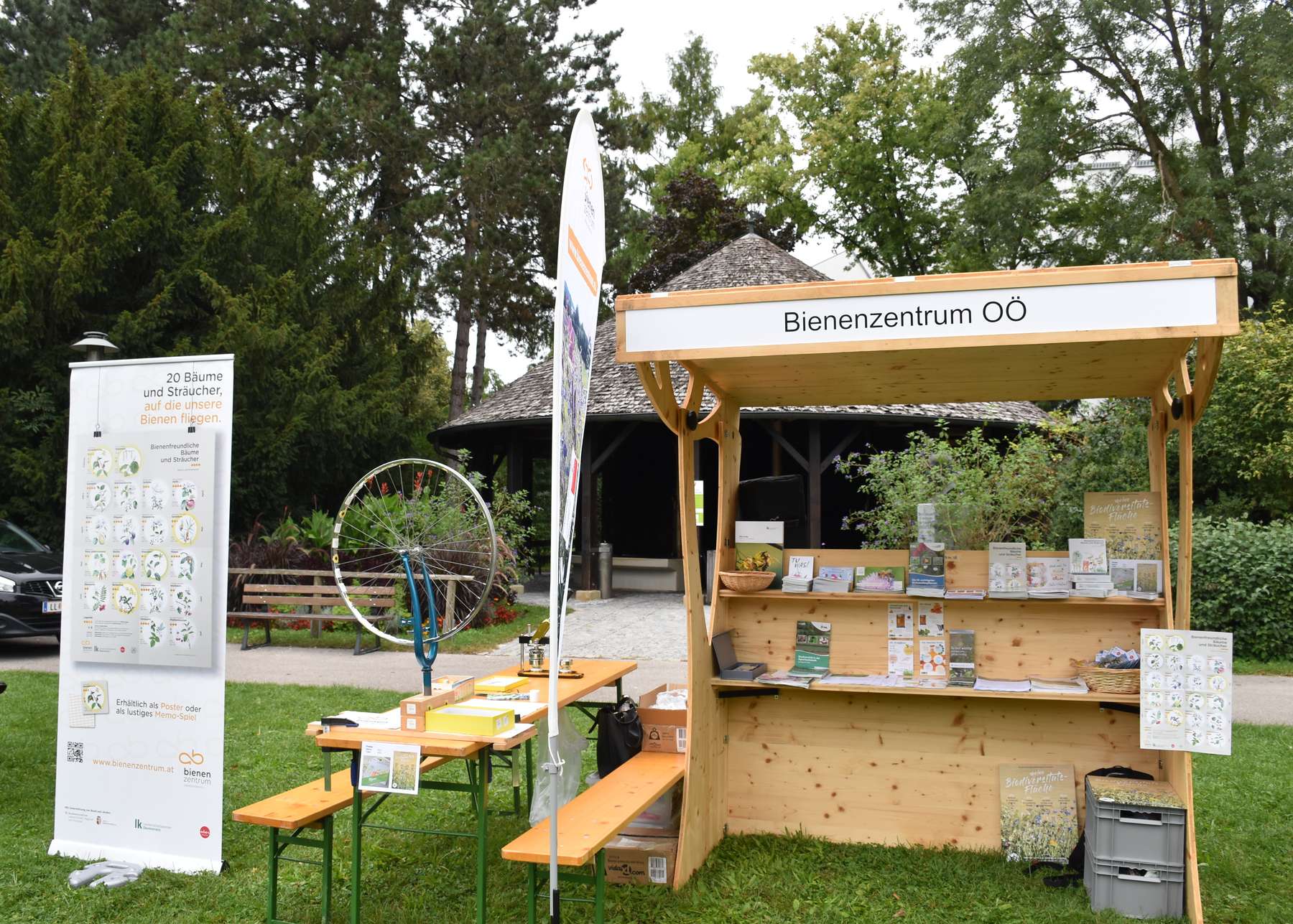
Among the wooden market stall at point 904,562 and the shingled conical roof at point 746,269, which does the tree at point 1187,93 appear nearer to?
the shingled conical roof at point 746,269

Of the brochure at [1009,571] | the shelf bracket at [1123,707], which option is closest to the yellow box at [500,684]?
the brochure at [1009,571]

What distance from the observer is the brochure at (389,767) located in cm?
376

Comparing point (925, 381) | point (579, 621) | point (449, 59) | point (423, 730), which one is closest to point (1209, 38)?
point (449, 59)

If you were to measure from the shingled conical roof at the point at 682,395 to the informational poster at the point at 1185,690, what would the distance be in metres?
9.41

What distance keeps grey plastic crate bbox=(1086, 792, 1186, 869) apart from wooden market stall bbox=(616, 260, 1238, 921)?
0.09 metres

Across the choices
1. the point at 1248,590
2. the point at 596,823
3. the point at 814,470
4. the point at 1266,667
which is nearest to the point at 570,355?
the point at 596,823

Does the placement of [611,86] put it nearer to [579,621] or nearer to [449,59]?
[449,59]

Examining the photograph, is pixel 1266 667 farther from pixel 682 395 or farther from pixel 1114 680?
pixel 682 395

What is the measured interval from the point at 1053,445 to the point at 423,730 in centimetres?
1182

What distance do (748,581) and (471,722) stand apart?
1.72 m

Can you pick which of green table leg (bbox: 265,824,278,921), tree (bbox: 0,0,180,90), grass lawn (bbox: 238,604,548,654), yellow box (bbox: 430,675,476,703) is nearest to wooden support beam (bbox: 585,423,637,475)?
grass lawn (bbox: 238,604,548,654)

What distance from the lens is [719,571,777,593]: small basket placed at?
5.13m

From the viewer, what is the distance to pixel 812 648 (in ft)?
17.2

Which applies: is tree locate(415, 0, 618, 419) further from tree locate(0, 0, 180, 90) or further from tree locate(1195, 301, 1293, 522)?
tree locate(1195, 301, 1293, 522)
